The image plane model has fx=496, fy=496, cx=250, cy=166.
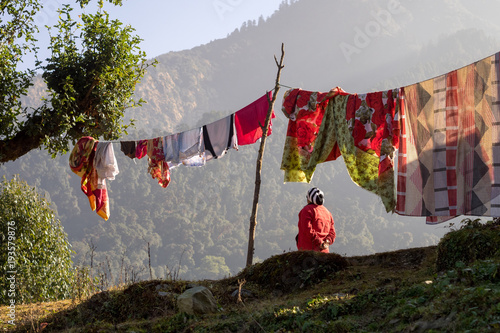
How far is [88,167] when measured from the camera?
10.7m

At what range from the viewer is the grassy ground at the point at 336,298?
13.4 ft

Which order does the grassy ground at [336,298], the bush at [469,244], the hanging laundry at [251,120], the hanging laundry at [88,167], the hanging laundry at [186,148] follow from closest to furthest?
the grassy ground at [336,298] < the bush at [469,244] < the hanging laundry at [251,120] < the hanging laundry at [186,148] < the hanging laundry at [88,167]

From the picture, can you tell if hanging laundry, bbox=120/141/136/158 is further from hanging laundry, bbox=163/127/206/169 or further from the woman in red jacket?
the woman in red jacket

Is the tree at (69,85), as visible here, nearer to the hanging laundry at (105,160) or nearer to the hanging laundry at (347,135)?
the hanging laundry at (105,160)

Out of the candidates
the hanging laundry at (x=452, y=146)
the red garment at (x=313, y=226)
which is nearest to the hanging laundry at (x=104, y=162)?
the red garment at (x=313, y=226)

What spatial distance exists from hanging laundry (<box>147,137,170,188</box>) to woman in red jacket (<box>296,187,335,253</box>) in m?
4.08

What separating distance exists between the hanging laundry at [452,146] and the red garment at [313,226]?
64.9 inches

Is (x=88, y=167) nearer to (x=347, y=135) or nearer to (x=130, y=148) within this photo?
(x=130, y=148)

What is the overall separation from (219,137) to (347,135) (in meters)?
3.14

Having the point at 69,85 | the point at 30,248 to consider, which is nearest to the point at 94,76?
the point at 69,85

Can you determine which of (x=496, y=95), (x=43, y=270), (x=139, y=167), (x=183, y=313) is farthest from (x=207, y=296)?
(x=139, y=167)

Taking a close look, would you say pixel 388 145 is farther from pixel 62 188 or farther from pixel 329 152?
pixel 62 188

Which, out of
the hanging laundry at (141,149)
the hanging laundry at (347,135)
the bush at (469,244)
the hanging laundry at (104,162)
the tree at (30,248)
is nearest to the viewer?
the bush at (469,244)

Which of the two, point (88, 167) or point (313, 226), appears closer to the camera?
point (313, 226)
